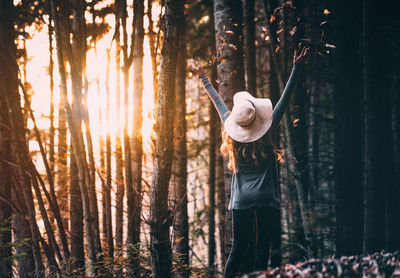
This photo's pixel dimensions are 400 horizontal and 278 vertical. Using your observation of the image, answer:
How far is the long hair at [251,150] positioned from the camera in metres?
4.07

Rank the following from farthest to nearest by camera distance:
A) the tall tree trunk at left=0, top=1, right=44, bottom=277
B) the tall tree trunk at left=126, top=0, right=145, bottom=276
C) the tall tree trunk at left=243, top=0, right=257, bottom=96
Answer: the tall tree trunk at left=243, top=0, right=257, bottom=96
the tall tree trunk at left=126, top=0, right=145, bottom=276
the tall tree trunk at left=0, top=1, right=44, bottom=277

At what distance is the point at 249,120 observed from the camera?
3.88 metres

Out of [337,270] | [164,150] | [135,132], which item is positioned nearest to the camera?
Result: [337,270]

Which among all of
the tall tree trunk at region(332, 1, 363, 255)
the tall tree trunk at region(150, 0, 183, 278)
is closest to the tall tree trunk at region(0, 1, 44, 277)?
the tall tree trunk at region(150, 0, 183, 278)

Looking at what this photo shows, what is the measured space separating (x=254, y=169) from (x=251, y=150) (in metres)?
0.26

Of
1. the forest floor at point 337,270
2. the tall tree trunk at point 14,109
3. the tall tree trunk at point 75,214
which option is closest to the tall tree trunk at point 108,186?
the tall tree trunk at point 75,214

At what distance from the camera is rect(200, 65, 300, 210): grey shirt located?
3990mm

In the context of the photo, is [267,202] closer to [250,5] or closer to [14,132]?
[14,132]

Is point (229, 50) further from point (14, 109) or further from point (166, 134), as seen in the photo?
point (14, 109)

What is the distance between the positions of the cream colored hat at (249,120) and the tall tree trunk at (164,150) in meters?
0.82

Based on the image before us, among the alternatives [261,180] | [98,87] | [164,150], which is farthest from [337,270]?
[98,87]

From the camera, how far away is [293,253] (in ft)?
23.3

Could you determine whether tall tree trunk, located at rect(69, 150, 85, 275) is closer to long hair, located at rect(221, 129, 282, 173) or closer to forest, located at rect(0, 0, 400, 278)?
forest, located at rect(0, 0, 400, 278)

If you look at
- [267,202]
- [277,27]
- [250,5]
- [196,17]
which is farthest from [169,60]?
[196,17]
